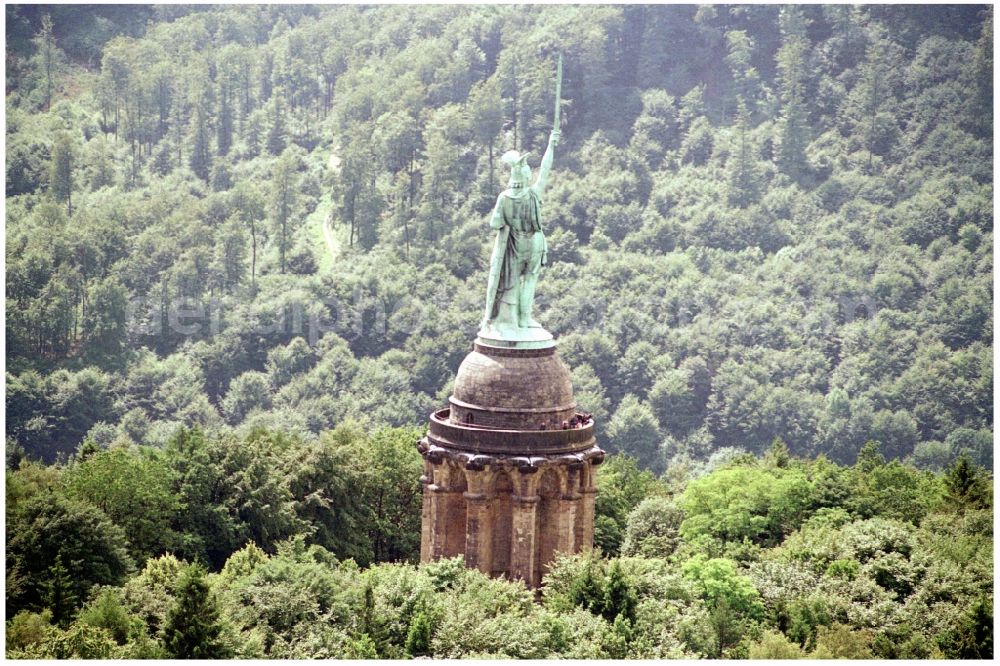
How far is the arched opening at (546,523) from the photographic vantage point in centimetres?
6003

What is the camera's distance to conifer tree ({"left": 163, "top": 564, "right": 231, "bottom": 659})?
53.8m

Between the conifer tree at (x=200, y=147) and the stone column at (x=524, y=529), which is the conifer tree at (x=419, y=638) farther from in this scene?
the conifer tree at (x=200, y=147)

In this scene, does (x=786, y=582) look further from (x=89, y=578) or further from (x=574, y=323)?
Result: (x=574, y=323)

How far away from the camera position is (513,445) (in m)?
59.3

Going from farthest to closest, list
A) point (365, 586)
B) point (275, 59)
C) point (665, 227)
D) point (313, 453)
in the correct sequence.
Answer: point (275, 59) → point (665, 227) → point (313, 453) → point (365, 586)

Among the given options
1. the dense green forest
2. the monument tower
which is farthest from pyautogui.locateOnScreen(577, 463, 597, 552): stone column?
the dense green forest

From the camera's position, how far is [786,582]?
61250 millimetres

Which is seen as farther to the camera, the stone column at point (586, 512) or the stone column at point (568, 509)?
the stone column at point (586, 512)

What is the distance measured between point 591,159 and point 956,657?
111591 mm

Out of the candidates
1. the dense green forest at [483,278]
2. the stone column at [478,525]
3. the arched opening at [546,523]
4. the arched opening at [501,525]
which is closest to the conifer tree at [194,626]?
the dense green forest at [483,278]

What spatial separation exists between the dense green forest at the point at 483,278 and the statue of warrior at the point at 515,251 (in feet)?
25.0

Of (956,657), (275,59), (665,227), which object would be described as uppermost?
(275,59)

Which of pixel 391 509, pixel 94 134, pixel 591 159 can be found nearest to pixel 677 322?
pixel 591 159

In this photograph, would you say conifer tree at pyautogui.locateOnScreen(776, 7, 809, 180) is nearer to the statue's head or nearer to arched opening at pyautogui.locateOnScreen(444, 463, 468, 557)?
the statue's head
